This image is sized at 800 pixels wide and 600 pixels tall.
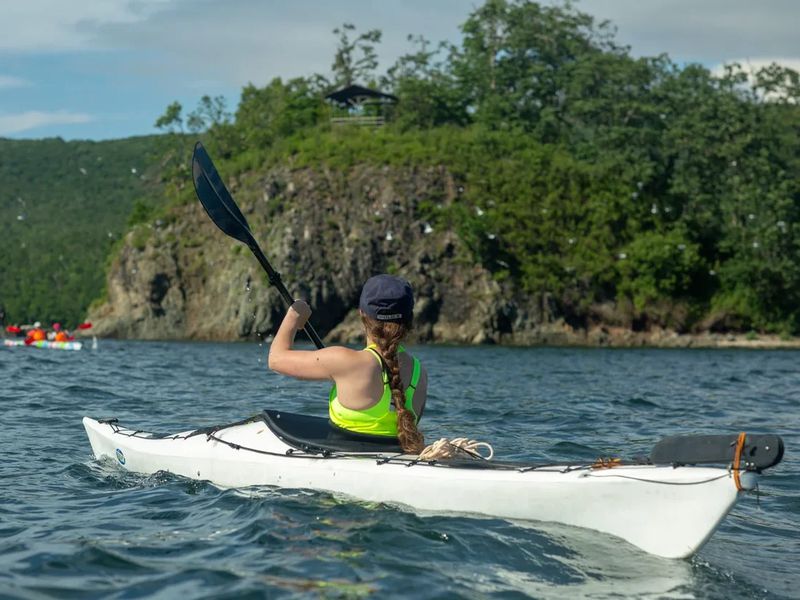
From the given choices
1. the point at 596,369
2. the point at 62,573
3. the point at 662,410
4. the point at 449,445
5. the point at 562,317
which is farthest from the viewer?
the point at 562,317

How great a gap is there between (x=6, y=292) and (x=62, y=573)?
10569cm

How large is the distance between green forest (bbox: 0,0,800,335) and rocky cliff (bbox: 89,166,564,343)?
3.74 feet

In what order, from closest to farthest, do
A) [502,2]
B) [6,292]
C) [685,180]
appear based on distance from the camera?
[685,180], [502,2], [6,292]

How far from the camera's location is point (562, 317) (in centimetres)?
4997

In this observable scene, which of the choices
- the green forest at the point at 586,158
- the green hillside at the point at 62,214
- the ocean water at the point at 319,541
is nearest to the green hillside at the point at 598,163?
the green forest at the point at 586,158

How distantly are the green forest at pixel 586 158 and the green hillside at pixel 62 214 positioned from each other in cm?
3030

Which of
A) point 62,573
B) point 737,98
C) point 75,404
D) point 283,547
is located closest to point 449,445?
point 283,547

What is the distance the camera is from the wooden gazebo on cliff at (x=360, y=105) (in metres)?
61.6

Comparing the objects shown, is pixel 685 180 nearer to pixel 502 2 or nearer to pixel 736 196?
pixel 736 196

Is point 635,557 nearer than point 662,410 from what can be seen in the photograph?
Yes

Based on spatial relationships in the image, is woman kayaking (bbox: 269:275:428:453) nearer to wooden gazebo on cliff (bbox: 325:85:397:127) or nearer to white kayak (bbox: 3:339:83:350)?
white kayak (bbox: 3:339:83:350)

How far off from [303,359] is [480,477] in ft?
4.19

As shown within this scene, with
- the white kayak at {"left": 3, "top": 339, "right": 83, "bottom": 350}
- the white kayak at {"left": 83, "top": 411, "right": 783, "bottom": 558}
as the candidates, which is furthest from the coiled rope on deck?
the white kayak at {"left": 3, "top": 339, "right": 83, "bottom": 350}

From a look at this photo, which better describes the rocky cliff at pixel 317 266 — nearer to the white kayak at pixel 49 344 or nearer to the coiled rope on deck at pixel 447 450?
the white kayak at pixel 49 344
